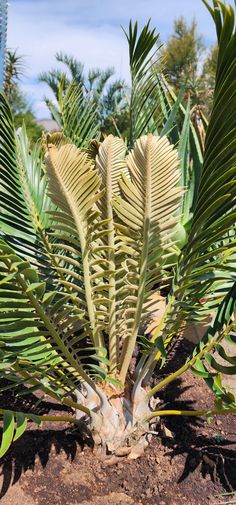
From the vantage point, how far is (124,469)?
160cm

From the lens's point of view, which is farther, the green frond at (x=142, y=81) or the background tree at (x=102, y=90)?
the background tree at (x=102, y=90)

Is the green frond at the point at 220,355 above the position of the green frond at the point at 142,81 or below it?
below

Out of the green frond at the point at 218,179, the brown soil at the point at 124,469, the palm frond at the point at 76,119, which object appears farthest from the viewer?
the palm frond at the point at 76,119

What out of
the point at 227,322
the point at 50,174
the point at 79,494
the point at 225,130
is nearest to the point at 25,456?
the point at 79,494

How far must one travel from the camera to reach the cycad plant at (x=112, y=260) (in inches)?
49.9

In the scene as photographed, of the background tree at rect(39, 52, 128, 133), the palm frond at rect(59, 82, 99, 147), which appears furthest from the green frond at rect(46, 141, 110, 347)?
the background tree at rect(39, 52, 128, 133)

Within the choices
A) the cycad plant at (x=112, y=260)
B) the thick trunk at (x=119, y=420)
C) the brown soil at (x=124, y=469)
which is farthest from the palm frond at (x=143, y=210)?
the brown soil at (x=124, y=469)

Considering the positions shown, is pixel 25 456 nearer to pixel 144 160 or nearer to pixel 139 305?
pixel 139 305

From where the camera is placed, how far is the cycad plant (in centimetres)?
127

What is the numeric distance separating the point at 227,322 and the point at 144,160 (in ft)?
1.74

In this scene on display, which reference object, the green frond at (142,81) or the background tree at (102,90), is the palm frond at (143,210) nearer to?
the green frond at (142,81)

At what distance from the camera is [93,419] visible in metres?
1.59

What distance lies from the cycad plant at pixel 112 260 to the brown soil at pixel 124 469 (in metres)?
0.09

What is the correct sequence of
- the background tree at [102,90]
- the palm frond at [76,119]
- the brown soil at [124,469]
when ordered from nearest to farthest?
the brown soil at [124,469] < the palm frond at [76,119] < the background tree at [102,90]
